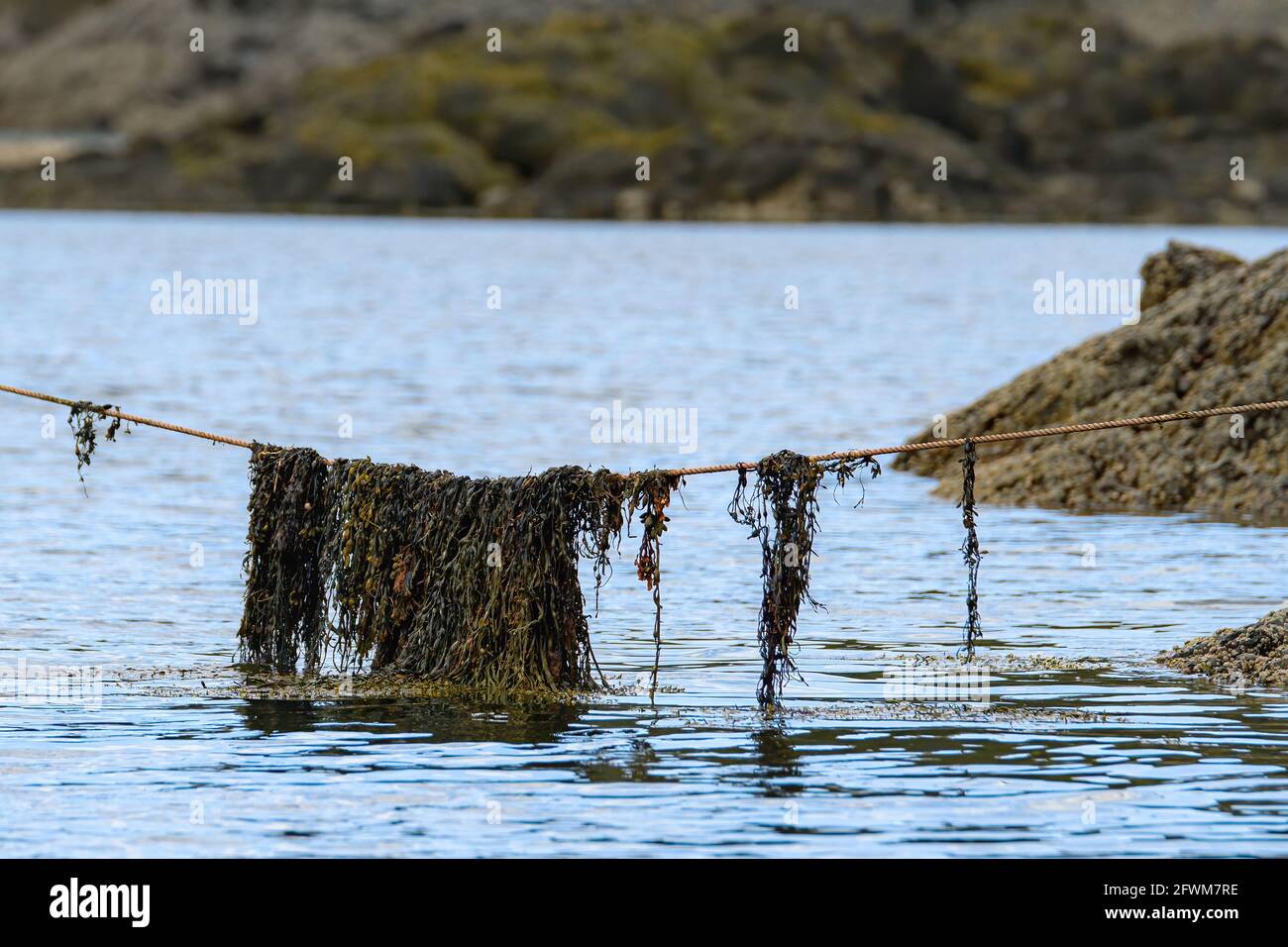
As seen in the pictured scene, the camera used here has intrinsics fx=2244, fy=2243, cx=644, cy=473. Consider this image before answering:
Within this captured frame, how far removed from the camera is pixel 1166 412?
29812 millimetres

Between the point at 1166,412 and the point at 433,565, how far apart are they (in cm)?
1525

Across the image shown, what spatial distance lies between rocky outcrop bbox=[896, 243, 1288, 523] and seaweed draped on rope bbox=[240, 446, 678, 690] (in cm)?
1243

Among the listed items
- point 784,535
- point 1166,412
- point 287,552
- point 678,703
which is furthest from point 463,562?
point 1166,412

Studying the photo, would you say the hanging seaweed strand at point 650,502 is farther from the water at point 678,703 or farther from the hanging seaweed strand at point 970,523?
the hanging seaweed strand at point 970,523

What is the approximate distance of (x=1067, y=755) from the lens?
15.4 m

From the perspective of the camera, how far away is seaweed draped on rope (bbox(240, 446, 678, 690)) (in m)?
16.7

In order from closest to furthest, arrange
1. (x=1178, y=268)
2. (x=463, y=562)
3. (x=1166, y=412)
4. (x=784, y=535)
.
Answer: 1. (x=784, y=535)
2. (x=463, y=562)
3. (x=1166, y=412)
4. (x=1178, y=268)

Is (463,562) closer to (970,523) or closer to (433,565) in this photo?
(433,565)

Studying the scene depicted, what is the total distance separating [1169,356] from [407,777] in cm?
1792

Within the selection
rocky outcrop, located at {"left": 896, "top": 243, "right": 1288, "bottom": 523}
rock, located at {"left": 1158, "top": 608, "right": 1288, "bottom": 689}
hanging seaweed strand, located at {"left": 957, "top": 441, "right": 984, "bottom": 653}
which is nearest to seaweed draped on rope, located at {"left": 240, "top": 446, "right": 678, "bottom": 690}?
hanging seaweed strand, located at {"left": 957, "top": 441, "right": 984, "bottom": 653}

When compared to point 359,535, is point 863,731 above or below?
below

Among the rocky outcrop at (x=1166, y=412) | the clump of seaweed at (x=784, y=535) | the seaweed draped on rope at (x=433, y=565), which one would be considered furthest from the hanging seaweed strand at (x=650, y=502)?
the rocky outcrop at (x=1166, y=412)
